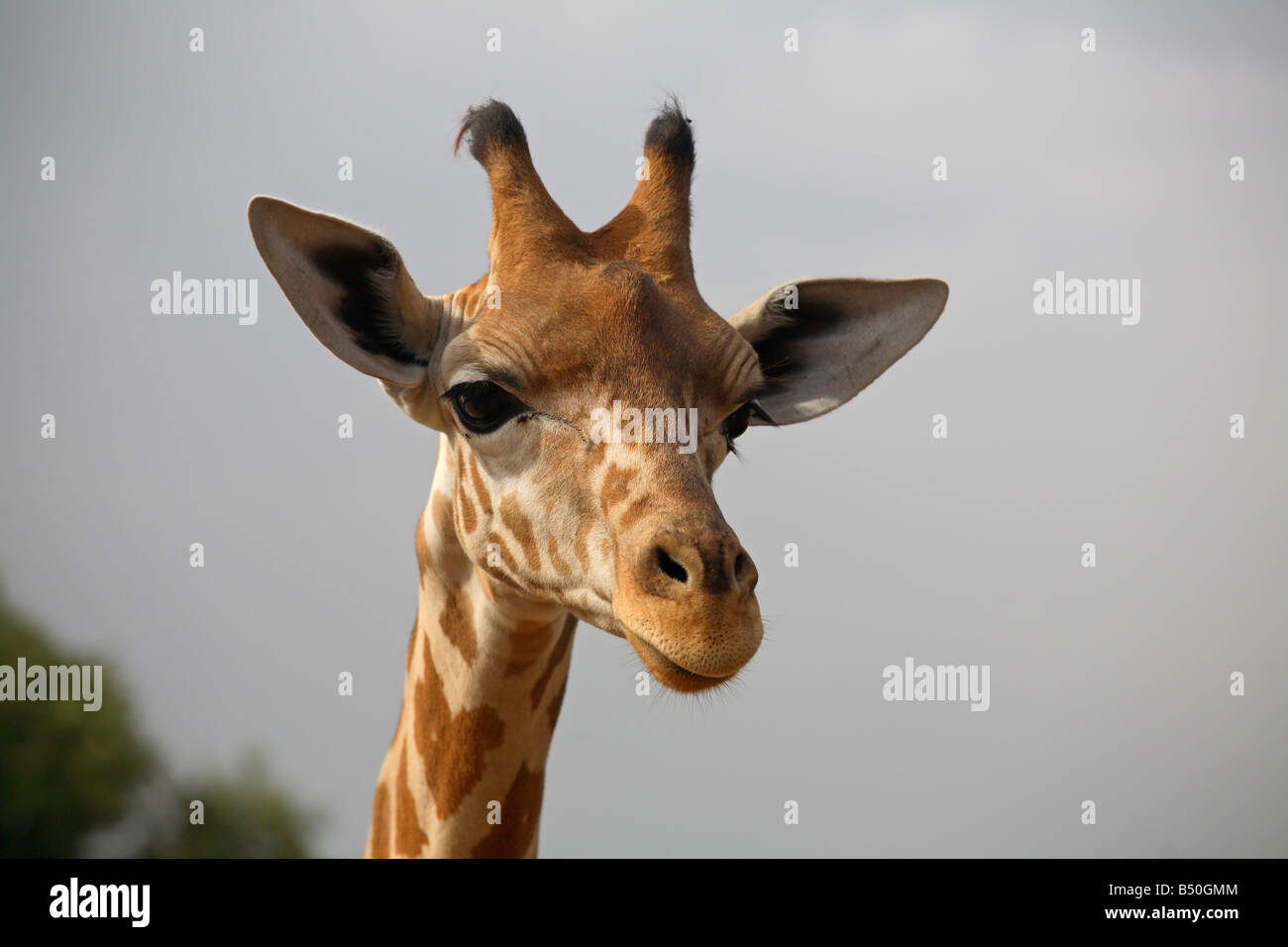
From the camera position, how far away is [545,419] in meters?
5.69

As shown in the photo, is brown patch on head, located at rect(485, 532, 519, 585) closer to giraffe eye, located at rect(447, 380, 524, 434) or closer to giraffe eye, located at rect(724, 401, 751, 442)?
giraffe eye, located at rect(447, 380, 524, 434)

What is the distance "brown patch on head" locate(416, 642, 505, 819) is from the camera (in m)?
6.35

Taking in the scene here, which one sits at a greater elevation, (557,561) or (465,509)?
(465,509)

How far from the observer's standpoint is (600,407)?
552cm

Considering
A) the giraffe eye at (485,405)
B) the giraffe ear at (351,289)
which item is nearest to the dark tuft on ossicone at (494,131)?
the giraffe ear at (351,289)

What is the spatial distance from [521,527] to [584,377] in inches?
30.1

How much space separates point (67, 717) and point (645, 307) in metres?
21.5

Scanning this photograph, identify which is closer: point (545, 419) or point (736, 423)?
point (545, 419)

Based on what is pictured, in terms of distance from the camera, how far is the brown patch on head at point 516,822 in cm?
637

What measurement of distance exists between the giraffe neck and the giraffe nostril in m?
1.37

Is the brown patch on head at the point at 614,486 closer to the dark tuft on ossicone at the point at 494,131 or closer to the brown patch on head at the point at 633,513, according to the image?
the brown patch on head at the point at 633,513

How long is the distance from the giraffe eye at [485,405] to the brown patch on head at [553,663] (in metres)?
1.31

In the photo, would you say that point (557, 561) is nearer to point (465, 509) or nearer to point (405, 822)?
point (465, 509)

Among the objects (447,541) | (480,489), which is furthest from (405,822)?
(480,489)
